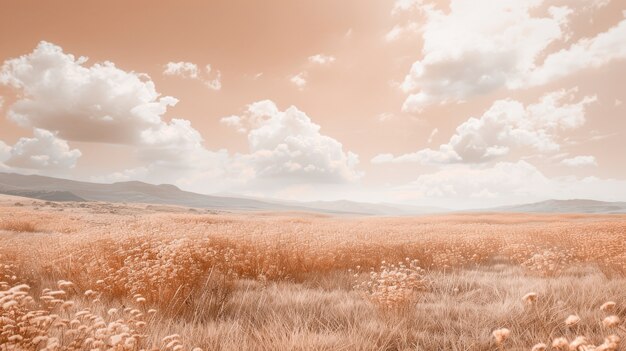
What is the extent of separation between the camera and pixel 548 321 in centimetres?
410

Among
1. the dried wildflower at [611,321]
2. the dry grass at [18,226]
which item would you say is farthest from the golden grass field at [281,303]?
the dry grass at [18,226]

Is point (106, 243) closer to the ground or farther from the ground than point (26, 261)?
farther from the ground

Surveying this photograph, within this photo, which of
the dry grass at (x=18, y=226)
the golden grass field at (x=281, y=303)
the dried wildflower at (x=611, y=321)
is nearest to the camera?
the dried wildflower at (x=611, y=321)

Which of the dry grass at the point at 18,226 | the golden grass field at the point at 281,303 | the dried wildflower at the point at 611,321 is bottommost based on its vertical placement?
the dry grass at the point at 18,226

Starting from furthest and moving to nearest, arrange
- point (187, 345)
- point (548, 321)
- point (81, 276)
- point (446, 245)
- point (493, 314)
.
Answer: point (446, 245)
point (81, 276)
point (493, 314)
point (548, 321)
point (187, 345)

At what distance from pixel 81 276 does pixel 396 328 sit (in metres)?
5.20

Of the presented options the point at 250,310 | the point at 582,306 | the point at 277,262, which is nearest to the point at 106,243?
the point at 277,262

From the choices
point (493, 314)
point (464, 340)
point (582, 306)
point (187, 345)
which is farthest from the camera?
point (582, 306)

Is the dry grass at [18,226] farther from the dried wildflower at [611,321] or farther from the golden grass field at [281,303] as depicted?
the dried wildflower at [611,321]

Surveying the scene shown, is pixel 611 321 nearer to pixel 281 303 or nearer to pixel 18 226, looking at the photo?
pixel 281 303

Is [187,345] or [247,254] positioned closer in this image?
[187,345]

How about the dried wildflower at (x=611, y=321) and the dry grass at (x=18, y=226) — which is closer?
the dried wildflower at (x=611, y=321)

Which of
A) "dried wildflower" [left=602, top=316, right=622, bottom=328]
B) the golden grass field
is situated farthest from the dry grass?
"dried wildflower" [left=602, top=316, right=622, bottom=328]

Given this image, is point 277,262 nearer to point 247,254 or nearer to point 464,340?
point 247,254
